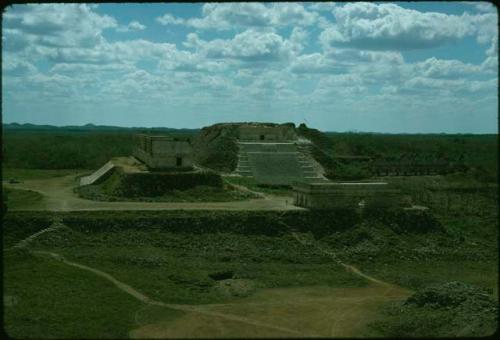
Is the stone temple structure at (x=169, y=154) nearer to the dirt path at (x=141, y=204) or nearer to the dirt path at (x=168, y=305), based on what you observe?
the dirt path at (x=141, y=204)

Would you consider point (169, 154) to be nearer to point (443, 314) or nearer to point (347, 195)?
point (347, 195)

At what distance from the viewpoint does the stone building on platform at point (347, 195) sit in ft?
104

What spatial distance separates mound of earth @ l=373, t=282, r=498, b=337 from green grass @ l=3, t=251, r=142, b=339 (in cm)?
799

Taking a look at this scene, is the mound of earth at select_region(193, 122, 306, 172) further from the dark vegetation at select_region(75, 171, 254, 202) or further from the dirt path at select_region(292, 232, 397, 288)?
the dirt path at select_region(292, 232, 397, 288)

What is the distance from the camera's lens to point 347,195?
3198 cm

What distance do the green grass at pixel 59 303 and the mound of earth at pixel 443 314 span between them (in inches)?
315

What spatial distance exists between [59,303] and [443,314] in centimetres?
1194

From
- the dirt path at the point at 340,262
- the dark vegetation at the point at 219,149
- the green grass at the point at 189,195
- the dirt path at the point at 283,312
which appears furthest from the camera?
the dark vegetation at the point at 219,149

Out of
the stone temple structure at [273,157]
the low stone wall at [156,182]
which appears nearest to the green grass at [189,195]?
the low stone wall at [156,182]

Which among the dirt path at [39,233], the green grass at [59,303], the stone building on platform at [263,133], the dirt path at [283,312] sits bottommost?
the dirt path at [283,312]

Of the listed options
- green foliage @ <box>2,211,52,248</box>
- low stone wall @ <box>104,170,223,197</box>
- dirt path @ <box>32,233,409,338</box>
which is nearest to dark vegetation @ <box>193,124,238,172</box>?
low stone wall @ <box>104,170,223,197</box>

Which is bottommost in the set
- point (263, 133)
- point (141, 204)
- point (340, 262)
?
point (340, 262)

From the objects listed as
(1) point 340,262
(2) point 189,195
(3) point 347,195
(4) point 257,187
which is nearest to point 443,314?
(1) point 340,262

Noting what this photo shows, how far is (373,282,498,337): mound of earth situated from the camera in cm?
1741
